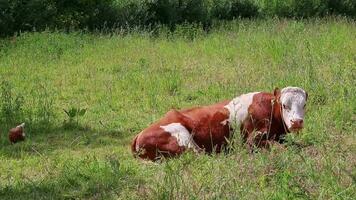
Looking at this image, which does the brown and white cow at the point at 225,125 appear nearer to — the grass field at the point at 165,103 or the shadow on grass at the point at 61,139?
the grass field at the point at 165,103

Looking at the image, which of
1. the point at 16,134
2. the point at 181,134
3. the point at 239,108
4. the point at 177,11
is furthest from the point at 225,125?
the point at 177,11

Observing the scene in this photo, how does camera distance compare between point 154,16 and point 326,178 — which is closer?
point 326,178

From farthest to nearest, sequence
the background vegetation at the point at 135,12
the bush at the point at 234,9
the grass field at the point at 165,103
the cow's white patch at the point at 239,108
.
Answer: the bush at the point at 234,9, the background vegetation at the point at 135,12, the cow's white patch at the point at 239,108, the grass field at the point at 165,103

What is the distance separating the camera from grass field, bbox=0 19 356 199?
5086 mm

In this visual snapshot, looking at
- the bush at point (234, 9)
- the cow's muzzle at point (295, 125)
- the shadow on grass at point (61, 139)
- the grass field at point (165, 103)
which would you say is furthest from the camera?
the bush at point (234, 9)

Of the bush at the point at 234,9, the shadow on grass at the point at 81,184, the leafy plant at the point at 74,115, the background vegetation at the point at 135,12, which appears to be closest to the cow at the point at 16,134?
the leafy plant at the point at 74,115

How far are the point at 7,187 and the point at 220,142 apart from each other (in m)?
2.21

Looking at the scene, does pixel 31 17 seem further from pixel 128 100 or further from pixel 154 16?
pixel 128 100

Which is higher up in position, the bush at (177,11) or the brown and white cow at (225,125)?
the brown and white cow at (225,125)

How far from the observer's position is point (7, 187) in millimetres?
5793

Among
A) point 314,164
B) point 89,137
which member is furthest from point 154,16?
point 314,164

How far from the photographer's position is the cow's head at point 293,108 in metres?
6.20

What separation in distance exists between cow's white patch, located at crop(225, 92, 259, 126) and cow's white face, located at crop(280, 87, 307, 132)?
1.33 ft

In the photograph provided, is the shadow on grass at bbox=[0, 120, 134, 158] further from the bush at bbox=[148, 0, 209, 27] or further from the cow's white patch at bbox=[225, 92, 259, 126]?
the bush at bbox=[148, 0, 209, 27]
